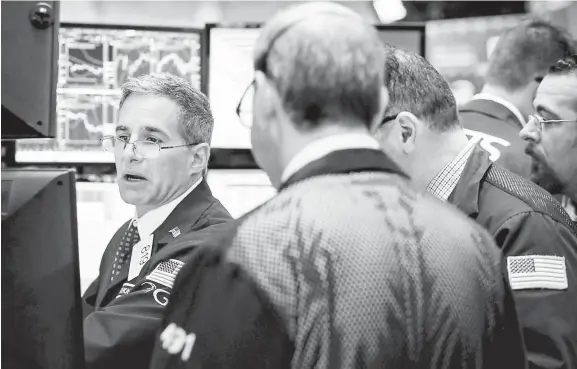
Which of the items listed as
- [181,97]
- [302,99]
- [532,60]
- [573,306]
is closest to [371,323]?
[302,99]

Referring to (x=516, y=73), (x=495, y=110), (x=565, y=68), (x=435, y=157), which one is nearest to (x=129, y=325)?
(x=435, y=157)

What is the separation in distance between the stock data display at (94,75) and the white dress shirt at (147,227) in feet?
4.37

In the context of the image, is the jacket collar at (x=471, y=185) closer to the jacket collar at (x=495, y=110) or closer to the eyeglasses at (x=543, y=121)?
the eyeglasses at (x=543, y=121)

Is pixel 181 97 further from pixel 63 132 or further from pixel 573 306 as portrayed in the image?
pixel 63 132

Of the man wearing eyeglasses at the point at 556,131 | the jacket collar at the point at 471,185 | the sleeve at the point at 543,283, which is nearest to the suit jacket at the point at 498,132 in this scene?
the man wearing eyeglasses at the point at 556,131

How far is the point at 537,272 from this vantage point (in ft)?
4.91

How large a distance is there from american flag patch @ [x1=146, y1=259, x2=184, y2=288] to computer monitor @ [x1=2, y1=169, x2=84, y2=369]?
46cm

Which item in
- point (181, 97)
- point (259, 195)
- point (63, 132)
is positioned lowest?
point (259, 195)

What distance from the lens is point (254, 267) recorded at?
2.95 feet

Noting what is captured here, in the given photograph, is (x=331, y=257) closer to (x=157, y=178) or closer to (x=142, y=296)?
(x=142, y=296)

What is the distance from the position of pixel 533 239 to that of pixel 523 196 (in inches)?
4.3

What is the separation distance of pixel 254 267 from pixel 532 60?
2.03 metres

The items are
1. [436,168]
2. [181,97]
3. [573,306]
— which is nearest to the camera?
[573,306]

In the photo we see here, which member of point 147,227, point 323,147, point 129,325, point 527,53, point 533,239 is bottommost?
point 129,325
